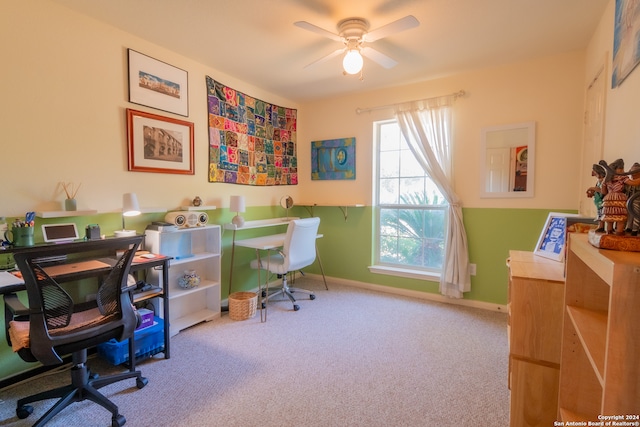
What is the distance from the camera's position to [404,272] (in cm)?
362

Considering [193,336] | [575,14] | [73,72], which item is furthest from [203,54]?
[575,14]

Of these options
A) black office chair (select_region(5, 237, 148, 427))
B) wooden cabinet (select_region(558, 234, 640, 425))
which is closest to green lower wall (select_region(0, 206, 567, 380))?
black office chair (select_region(5, 237, 148, 427))

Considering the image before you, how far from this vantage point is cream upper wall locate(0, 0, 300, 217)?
1.92 metres

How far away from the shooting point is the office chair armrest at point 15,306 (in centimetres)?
142

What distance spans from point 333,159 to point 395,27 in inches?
85.1

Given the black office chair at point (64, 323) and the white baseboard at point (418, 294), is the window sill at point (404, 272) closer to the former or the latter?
the white baseboard at point (418, 294)

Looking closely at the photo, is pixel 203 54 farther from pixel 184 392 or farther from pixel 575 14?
pixel 575 14

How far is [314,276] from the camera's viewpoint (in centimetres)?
433

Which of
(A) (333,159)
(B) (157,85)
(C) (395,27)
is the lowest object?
(A) (333,159)

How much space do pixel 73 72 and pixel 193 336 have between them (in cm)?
220

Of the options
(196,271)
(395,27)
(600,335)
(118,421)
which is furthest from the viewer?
(196,271)

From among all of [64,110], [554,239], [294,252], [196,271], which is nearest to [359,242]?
[294,252]

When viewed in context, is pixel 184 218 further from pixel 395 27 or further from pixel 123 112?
pixel 395 27

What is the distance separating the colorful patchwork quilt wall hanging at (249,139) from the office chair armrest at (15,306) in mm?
1818
